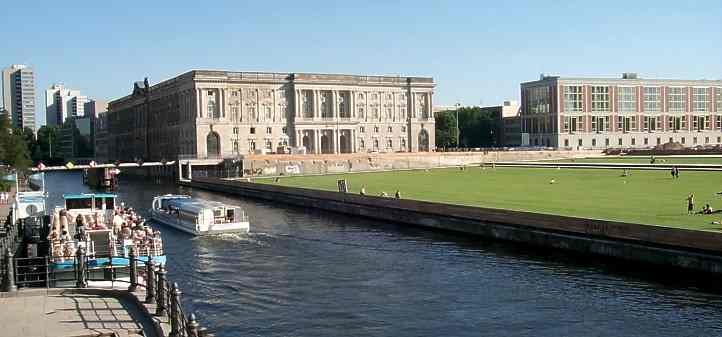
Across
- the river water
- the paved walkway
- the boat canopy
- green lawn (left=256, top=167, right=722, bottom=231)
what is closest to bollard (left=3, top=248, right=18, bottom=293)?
the paved walkway

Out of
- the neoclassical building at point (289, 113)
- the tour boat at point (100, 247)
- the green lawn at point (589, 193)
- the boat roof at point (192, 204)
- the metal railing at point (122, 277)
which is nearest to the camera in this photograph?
the metal railing at point (122, 277)

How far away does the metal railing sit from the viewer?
17.4 m

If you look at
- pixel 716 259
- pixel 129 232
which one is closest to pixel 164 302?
pixel 129 232

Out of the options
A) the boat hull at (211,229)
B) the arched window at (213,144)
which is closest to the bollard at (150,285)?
the boat hull at (211,229)

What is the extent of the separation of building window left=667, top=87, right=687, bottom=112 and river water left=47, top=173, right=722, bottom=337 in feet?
489

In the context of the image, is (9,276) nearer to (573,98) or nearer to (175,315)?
(175,315)

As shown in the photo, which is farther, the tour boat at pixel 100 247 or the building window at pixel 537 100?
the building window at pixel 537 100

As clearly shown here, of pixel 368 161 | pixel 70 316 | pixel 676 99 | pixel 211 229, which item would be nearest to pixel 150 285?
pixel 70 316

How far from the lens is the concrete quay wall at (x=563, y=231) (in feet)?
118

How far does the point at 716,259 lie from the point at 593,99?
14962 cm

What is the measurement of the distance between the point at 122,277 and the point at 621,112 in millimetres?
164197

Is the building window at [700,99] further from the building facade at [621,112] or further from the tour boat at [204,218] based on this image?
the tour boat at [204,218]

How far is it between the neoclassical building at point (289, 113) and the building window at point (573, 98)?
32169 mm

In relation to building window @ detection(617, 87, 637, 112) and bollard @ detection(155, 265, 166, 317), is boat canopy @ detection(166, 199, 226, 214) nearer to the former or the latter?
bollard @ detection(155, 265, 166, 317)
